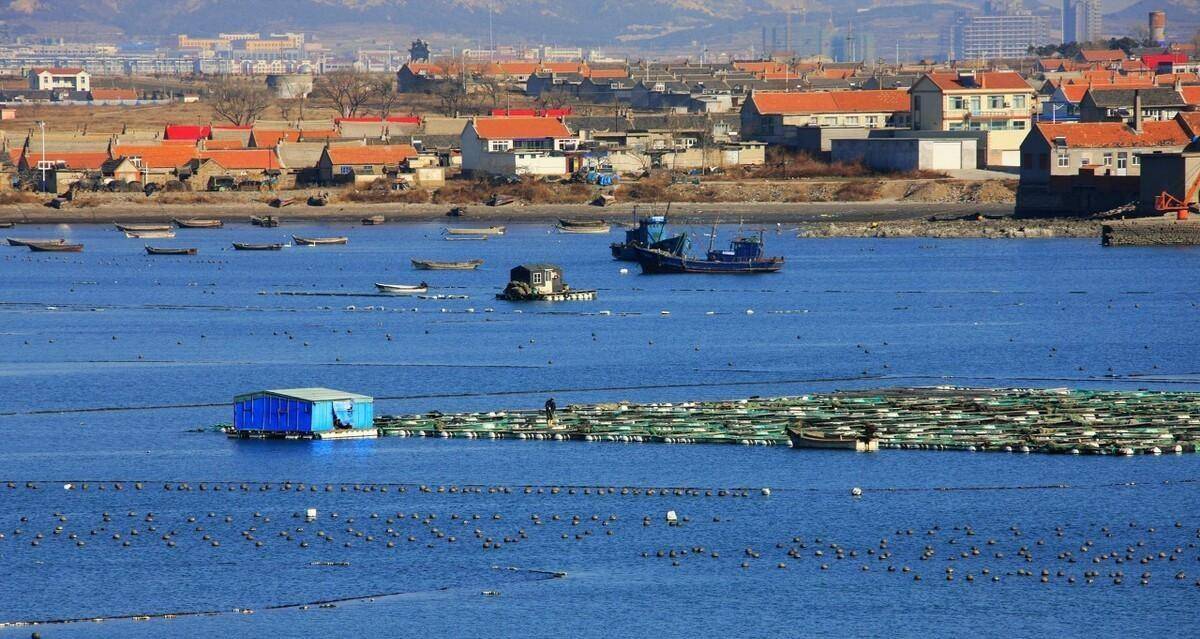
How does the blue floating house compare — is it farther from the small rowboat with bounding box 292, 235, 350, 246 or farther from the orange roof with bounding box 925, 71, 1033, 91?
the orange roof with bounding box 925, 71, 1033, 91

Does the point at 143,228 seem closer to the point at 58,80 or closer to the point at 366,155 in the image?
the point at 366,155

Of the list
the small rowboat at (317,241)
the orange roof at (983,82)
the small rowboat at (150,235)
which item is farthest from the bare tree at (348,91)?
the small rowboat at (317,241)

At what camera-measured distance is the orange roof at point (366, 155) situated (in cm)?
9806

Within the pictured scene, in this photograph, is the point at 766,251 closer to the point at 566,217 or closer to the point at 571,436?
the point at 566,217

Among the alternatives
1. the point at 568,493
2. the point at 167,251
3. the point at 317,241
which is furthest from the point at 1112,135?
the point at 568,493

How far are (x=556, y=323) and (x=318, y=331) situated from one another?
252 inches

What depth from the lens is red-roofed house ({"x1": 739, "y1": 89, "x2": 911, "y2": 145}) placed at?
334ft

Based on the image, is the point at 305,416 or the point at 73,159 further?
the point at 73,159

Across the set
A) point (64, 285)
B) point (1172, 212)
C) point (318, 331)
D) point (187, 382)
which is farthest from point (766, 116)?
point (187, 382)

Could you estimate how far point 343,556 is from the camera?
1054 inches

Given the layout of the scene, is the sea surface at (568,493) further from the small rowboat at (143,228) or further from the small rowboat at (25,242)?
the small rowboat at (143,228)

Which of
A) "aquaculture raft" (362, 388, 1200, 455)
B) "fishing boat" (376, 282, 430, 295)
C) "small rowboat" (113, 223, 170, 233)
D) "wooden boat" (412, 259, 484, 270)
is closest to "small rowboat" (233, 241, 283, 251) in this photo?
"small rowboat" (113, 223, 170, 233)

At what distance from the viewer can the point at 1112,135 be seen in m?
86.4

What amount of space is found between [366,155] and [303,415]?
209ft
